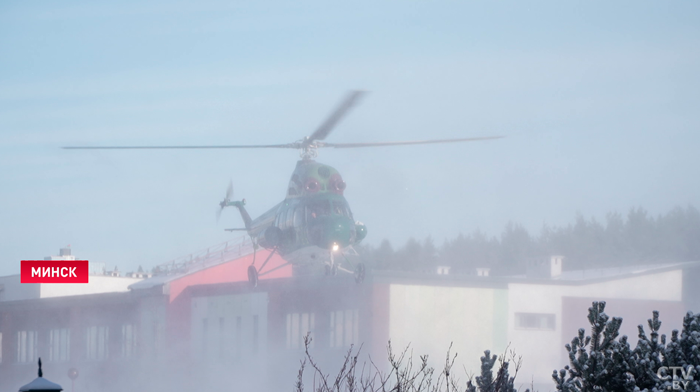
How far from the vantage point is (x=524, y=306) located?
30422mm

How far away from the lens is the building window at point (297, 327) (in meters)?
29.8

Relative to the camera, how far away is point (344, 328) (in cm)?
2834

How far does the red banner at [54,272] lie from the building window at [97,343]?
7964 millimetres

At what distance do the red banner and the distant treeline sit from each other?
712 inches

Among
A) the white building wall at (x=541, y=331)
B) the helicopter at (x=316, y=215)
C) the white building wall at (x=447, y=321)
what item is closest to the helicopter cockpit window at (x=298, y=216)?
the helicopter at (x=316, y=215)

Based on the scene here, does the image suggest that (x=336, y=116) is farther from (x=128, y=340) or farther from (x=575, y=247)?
(x=575, y=247)

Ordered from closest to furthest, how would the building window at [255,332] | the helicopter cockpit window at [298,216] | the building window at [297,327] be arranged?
the helicopter cockpit window at [298,216] → the building window at [297,327] → the building window at [255,332]

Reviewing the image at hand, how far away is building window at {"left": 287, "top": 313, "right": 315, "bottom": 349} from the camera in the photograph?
29.8 metres

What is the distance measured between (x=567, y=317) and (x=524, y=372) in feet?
8.82

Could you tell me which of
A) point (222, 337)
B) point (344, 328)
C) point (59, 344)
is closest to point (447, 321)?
point (344, 328)

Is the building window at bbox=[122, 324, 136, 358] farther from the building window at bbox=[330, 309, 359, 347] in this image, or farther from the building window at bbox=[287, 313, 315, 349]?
the building window at bbox=[330, 309, 359, 347]

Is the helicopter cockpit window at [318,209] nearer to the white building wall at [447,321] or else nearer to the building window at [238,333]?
the white building wall at [447,321]

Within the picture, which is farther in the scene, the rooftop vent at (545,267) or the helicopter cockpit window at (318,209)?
the rooftop vent at (545,267)

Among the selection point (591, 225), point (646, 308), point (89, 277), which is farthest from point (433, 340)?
point (591, 225)
